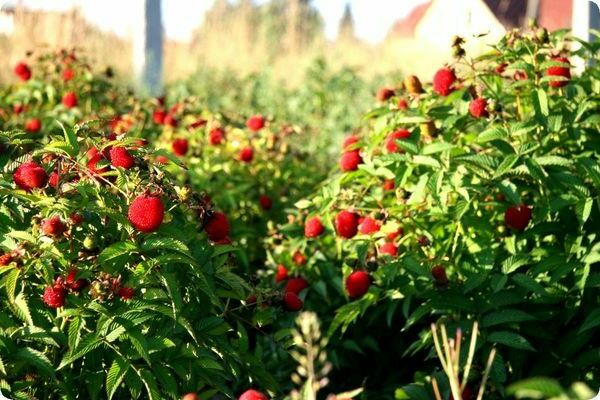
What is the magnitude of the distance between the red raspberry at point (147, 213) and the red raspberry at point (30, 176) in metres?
0.22

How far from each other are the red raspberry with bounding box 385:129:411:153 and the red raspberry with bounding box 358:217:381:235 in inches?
9.8

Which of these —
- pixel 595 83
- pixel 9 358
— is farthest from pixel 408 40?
pixel 9 358

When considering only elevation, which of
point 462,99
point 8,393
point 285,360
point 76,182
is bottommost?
point 285,360

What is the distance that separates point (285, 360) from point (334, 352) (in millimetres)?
245

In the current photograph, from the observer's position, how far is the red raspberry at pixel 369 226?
8.84 feet

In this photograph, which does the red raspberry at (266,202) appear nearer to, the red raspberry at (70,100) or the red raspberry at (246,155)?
the red raspberry at (246,155)

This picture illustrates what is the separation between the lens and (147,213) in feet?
6.34

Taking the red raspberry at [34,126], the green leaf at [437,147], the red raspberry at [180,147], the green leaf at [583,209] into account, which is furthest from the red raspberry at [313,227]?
the red raspberry at [34,126]

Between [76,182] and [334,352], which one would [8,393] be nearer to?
[76,182]

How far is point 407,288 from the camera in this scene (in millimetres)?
2602

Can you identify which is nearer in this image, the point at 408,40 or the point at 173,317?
the point at 173,317

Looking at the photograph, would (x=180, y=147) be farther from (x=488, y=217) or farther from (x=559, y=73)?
(x=559, y=73)

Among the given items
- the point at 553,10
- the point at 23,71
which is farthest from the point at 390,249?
the point at 553,10

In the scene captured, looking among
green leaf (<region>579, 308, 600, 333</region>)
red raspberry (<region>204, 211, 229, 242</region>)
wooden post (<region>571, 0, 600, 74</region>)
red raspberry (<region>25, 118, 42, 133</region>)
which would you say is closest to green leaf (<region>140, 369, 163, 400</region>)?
red raspberry (<region>204, 211, 229, 242</region>)
